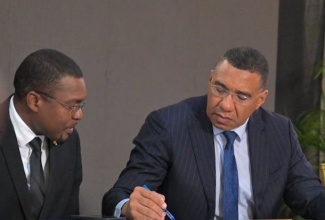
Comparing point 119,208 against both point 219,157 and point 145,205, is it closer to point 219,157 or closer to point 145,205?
point 145,205

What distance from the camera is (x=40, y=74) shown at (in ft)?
10.7

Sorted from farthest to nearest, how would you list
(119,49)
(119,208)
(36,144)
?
(119,49)
(36,144)
(119,208)

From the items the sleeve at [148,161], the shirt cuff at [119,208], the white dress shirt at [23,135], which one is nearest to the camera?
the shirt cuff at [119,208]

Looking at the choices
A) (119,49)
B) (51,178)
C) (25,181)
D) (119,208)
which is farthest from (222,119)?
(119,49)

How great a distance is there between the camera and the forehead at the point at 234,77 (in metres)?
3.55

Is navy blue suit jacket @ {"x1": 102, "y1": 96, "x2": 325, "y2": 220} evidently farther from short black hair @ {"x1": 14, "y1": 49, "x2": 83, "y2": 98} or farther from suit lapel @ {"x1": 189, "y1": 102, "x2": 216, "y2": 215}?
short black hair @ {"x1": 14, "y1": 49, "x2": 83, "y2": 98}

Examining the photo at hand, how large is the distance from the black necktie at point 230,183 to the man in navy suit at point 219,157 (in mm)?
31

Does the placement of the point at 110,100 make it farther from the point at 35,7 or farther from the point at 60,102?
the point at 60,102

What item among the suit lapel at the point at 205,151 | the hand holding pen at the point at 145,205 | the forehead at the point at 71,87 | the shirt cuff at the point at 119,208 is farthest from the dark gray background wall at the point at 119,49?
the hand holding pen at the point at 145,205

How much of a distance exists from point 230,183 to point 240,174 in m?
0.09

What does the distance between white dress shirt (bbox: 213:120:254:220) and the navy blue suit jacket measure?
0.09 ft

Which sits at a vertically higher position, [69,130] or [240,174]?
[69,130]

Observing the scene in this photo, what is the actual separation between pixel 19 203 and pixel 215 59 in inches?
90.4

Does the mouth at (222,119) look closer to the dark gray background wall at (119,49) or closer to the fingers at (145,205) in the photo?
the fingers at (145,205)
